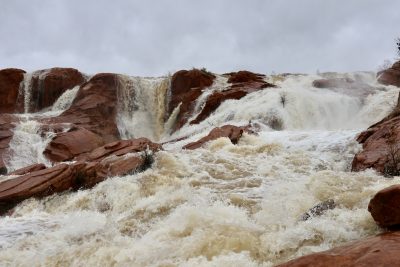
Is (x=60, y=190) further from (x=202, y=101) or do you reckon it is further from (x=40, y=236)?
(x=202, y=101)

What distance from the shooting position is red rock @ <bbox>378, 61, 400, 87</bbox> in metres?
28.8

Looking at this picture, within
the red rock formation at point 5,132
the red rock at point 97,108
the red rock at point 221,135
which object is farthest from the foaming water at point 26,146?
the red rock at point 221,135

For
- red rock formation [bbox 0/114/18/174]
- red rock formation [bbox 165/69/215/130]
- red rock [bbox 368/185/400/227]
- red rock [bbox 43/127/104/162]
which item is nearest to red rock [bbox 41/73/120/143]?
red rock formation [bbox 0/114/18/174]

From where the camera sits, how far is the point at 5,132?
2020cm

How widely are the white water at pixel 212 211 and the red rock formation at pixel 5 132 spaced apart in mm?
8986

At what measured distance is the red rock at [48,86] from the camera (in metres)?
29.9

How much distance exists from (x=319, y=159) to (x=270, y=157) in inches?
48.3

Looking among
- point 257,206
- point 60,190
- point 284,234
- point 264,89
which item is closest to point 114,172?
point 60,190

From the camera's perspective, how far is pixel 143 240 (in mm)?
6625

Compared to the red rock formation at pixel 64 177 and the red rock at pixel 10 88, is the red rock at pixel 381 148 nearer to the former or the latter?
the red rock formation at pixel 64 177

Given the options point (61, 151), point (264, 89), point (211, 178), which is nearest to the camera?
point (211, 178)

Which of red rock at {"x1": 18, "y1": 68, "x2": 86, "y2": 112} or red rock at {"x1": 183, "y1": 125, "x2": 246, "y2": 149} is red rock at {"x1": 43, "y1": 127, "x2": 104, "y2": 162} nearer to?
red rock at {"x1": 183, "y1": 125, "x2": 246, "y2": 149}

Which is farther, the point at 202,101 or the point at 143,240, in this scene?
the point at 202,101

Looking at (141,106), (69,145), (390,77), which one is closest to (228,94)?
(141,106)
